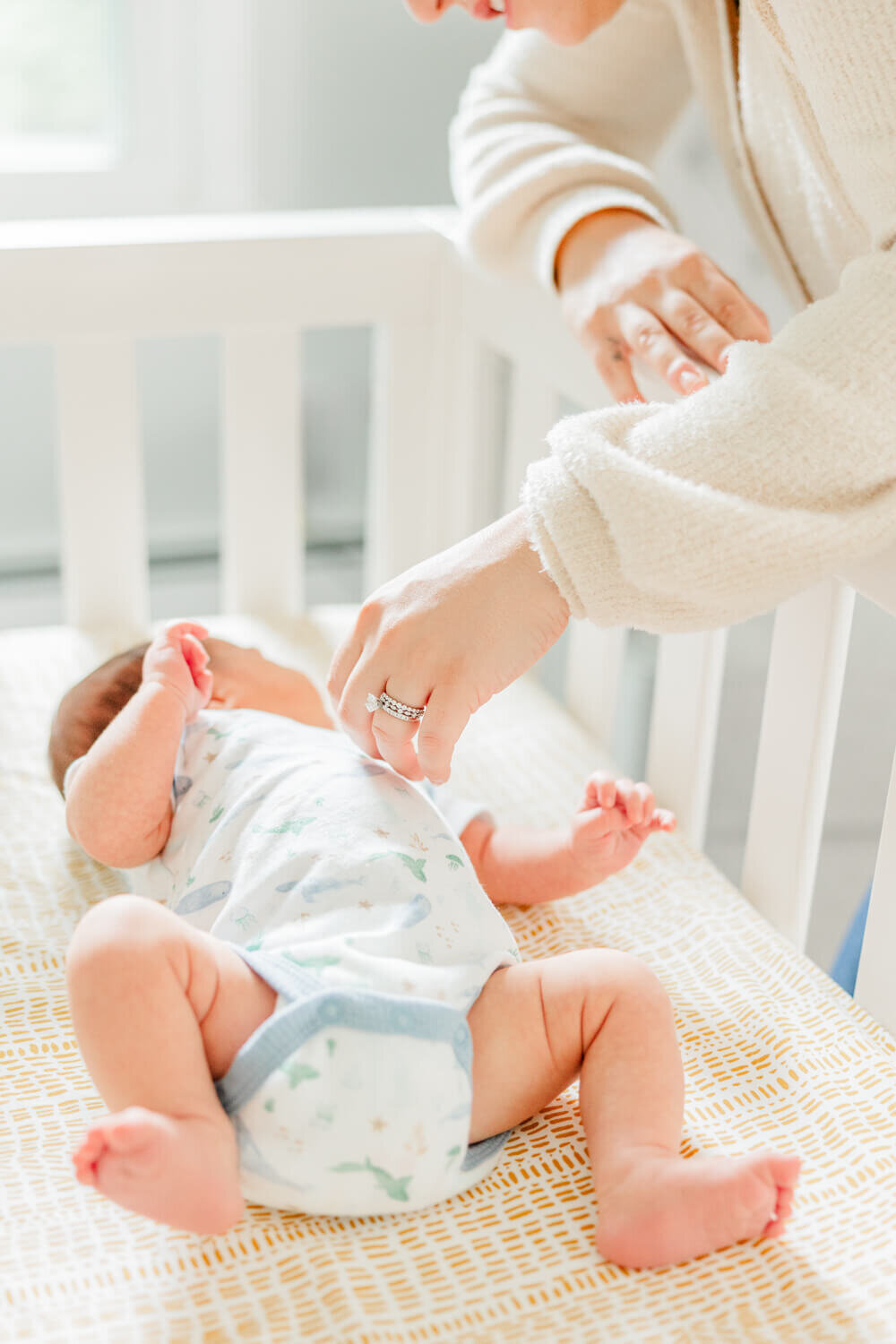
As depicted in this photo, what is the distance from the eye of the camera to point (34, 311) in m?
1.27

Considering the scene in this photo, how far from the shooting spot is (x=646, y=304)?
3.09 feet

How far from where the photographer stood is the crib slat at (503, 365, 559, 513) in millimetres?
1272

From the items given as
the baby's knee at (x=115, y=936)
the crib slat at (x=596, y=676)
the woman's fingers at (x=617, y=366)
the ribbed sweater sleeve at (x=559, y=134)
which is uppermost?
the ribbed sweater sleeve at (x=559, y=134)

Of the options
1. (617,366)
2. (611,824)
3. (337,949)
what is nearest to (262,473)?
(617,366)

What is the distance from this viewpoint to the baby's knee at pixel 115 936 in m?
0.68

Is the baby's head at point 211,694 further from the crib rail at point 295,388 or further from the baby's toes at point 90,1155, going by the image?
the baby's toes at point 90,1155

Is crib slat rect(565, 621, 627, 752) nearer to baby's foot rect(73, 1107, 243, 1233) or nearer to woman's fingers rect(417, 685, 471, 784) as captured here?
woman's fingers rect(417, 685, 471, 784)

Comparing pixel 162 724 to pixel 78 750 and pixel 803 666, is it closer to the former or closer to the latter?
pixel 78 750

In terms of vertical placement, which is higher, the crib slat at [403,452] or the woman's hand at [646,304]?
the woman's hand at [646,304]

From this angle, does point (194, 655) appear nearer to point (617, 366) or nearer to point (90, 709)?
point (90, 709)

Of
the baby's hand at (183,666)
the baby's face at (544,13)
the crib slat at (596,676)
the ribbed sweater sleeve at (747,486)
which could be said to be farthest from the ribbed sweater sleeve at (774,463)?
the crib slat at (596,676)

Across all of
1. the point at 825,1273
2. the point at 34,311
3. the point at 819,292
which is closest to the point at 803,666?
the point at 819,292

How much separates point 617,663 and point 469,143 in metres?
0.47

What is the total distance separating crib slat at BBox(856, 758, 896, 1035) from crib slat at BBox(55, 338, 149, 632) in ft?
2.60
